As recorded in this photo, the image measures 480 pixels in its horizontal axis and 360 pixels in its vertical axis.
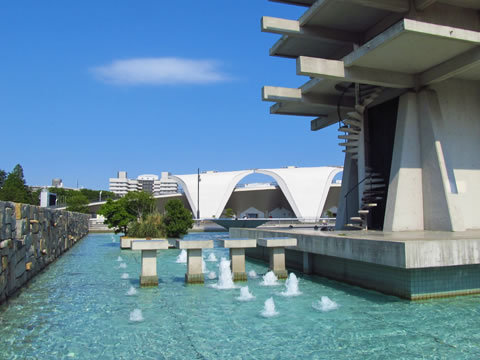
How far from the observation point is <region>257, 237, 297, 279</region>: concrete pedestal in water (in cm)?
1066

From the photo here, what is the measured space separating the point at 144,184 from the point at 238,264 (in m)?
151

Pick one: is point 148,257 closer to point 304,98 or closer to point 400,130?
point 400,130

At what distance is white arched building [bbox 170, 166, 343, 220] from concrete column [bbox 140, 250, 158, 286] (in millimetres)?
45355

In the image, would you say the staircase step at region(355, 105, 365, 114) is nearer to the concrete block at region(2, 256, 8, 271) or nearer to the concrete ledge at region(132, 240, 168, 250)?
the concrete ledge at region(132, 240, 168, 250)

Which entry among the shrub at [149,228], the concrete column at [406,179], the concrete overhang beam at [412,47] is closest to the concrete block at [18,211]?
the concrete overhang beam at [412,47]

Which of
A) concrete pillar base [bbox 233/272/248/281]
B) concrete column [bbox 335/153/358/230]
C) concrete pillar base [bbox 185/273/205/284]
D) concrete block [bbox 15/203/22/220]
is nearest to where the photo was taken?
concrete block [bbox 15/203/22/220]

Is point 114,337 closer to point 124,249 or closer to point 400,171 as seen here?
point 400,171

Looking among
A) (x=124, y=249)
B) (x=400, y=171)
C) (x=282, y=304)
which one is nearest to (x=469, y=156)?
(x=400, y=171)

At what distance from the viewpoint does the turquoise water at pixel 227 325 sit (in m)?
5.03

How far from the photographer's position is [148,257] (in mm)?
9727

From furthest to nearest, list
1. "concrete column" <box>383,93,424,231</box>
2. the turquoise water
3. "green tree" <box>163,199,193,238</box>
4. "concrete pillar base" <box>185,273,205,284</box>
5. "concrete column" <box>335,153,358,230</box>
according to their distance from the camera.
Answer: "green tree" <box>163,199,193,238</box>, "concrete column" <box>335,153,358,230</box>, "concrete column" <box>383,93,424,231</box>, "concrete pillar base" <box>185,273,205,284</box>, the turquoise water

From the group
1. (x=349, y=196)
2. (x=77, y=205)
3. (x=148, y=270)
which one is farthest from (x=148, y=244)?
(x=77, y=205)

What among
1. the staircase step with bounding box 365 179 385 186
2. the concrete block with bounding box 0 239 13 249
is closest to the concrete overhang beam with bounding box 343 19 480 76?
the staircase step with bounding box 365 179 385 186

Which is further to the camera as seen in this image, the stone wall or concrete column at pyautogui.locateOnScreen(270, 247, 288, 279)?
concrete column at pyautogui.locateOnScreen(270, 247, 288, 279)
